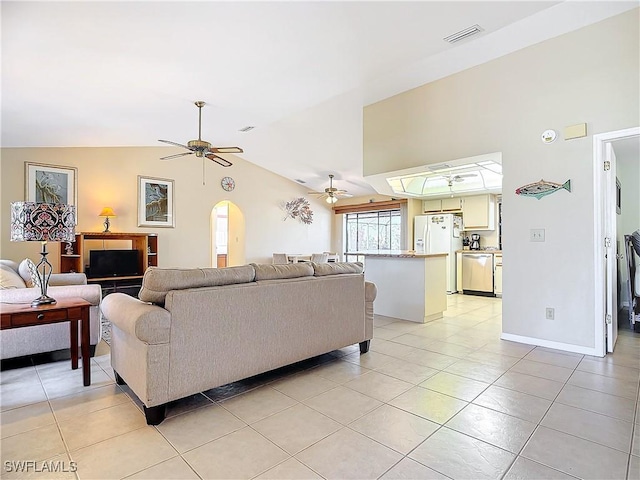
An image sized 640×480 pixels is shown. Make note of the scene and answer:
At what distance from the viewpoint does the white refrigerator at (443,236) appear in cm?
714

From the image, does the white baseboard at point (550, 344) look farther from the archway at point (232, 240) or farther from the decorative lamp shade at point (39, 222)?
the archway at point (232, 240)

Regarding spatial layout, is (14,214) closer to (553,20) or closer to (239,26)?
(239,26)

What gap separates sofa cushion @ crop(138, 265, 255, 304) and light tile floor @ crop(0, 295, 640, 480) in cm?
74

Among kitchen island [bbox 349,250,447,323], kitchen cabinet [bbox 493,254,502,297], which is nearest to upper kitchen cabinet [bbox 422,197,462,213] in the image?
kitchen cabinet [bbox 493,254,502,297]

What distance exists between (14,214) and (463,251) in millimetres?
6907

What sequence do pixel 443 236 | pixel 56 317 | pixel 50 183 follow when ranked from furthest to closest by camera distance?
pixel 443 236 → pixel 50 183 → pixel 56 317

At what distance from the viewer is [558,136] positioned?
136 inches

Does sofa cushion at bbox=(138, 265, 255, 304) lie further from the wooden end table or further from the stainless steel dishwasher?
the stainless steel dishwasher

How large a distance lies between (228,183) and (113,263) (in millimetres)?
2990

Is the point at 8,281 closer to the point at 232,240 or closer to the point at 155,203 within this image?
the point at 155,203

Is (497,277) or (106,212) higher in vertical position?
(106,212)

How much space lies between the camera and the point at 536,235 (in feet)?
11.9

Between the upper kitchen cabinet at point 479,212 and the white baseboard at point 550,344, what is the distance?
365cm

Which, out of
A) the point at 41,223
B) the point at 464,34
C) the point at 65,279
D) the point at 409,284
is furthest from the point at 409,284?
the point at 65,279
